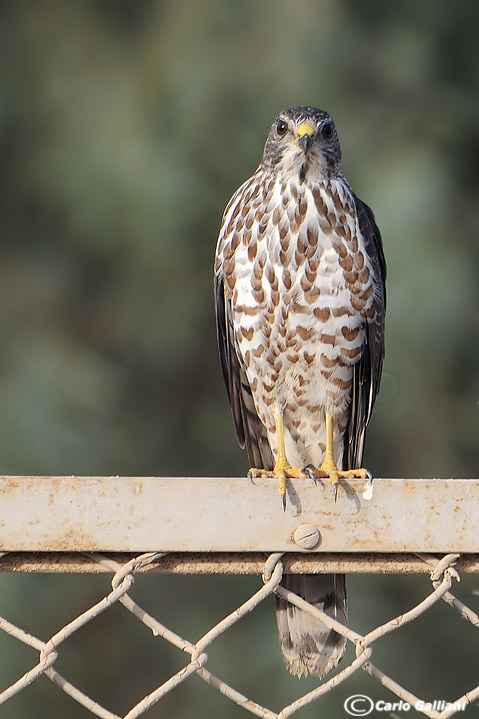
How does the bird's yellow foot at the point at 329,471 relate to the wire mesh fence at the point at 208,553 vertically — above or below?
above

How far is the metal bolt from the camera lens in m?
1.39

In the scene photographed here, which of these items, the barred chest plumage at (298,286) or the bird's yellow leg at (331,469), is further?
the barred chest plumage at (298,286)

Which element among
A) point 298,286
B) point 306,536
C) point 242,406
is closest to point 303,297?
point 298,286

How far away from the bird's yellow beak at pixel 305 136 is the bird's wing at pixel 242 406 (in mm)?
520

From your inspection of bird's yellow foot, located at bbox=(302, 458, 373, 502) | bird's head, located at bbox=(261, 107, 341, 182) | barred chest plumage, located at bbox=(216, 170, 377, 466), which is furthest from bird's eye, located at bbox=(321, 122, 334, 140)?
bird's yellow foot, located at bbox=(302, 458, 373, 502)

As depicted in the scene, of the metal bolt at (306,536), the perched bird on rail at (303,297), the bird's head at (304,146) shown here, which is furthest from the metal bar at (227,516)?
the bird's head at (304,146)

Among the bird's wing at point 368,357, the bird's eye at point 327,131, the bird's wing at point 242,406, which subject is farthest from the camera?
the bird's wing at point 242,406

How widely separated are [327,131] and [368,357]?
2.10 feet

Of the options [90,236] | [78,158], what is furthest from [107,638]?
[78,158]

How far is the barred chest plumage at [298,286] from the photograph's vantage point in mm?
2740

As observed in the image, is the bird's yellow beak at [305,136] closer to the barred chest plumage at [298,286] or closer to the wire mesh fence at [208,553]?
the barred chest plumage at [298,286]

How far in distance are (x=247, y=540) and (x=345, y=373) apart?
5.27ft

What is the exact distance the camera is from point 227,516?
1356 mm

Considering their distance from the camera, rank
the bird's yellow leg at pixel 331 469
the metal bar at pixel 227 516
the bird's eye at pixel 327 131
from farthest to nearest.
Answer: the bird's eye at pixel 327 131
the bird's yellow leg at pixel 331 469
the metal bar at pixel 227 516
